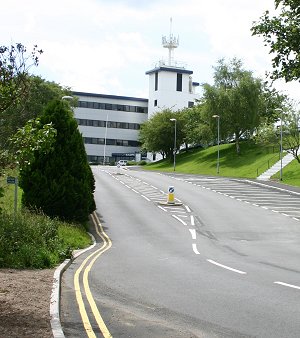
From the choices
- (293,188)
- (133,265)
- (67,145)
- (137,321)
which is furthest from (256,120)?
(137,321)

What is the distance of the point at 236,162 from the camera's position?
70.0 metres

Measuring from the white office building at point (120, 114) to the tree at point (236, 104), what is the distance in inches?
1273

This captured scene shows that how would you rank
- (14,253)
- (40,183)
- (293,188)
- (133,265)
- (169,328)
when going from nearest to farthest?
(169,328) → (14,253) → (133,265) → (40,183) → (293,188)

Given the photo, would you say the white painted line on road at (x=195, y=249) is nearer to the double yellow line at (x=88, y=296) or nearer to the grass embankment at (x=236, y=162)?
the double yellow line at (x=88, y=296)

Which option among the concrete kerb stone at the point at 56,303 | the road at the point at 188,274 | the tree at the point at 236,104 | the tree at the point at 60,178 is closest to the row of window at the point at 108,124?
the tree at the point at 236,104

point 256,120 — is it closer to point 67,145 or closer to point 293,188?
point 293,188

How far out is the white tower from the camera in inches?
4181

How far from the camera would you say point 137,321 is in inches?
311

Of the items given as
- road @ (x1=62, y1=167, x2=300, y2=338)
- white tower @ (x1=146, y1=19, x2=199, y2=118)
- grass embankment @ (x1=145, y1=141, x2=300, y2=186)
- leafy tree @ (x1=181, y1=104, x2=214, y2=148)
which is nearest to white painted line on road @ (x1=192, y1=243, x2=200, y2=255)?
road @ (x1=62, y1=167, x2=300, y2=338)

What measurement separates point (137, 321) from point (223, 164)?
210 ft

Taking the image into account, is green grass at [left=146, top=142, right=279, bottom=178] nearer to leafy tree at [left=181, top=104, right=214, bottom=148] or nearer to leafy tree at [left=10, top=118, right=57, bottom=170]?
leafy tree at [left=181, top=104, right=214, bottom=148]

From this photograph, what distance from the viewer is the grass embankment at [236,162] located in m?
59.6

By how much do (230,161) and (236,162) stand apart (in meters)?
1.95

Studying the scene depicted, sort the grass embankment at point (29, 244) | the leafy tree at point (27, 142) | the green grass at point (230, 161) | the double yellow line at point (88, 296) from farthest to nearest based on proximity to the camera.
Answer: the green grass at point (230, 161), the grass embankment at point (29, 244), the leafy tree at point (27, 142), the double yellow line at point (88, 296)
